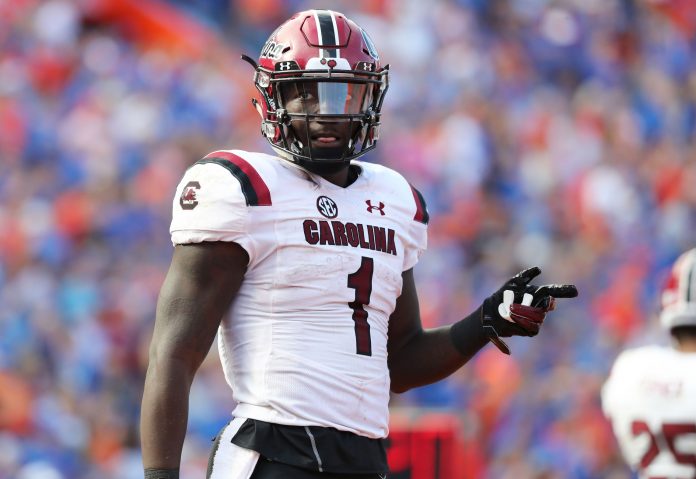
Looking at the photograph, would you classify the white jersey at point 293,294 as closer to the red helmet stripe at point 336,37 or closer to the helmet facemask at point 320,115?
the helmet facemask at point 320,115

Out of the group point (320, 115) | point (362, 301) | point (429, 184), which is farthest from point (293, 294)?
point (429, 184)

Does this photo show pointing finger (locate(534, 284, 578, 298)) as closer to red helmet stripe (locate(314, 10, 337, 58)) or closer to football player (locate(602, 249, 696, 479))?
football player (locate(602, 249, 696, 479))

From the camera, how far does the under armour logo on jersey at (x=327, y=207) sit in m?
Answer: 3.26

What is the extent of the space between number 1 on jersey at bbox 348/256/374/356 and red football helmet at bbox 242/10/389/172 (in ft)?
0.89

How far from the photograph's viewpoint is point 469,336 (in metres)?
3.59

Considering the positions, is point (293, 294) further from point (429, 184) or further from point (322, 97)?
point (429, 184)

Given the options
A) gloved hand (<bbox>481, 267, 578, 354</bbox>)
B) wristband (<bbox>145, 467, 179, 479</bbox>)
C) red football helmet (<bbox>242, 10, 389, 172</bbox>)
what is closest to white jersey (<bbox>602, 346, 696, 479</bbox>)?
gloved hand (<bbox>481, 267, 578, 354</bbox>)

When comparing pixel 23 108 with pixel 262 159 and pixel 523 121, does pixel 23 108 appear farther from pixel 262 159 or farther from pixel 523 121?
pixel 262 159

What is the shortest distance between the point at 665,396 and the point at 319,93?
1292 millimetres

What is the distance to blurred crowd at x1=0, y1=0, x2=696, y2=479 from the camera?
26.5ft

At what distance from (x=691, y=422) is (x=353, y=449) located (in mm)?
1059

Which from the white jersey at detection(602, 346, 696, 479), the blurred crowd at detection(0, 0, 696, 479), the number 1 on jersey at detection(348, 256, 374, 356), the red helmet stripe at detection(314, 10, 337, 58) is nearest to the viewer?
the number 1 on jersey at detection(348, 256, 374, 356)

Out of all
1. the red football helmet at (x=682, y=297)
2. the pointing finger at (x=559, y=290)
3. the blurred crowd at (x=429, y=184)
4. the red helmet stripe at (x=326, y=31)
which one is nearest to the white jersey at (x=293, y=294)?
the red helmet stripe at (x=326, y=31)

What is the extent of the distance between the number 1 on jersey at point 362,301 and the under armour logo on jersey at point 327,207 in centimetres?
13
